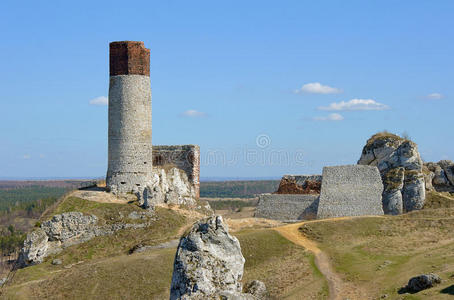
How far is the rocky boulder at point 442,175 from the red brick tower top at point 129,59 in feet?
86.1

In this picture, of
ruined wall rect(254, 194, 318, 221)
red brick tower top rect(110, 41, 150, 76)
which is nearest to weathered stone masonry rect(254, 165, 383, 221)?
ruined wall rect(254, 194, 318, 221)

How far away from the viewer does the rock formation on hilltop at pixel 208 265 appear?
23.7 meters

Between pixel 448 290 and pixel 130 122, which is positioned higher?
pixel 130 122

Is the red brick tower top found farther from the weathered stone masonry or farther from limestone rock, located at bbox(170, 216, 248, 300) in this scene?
limestone rock, located at bbox(170, 216, 248, 300)

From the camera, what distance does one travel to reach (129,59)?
52656 mm

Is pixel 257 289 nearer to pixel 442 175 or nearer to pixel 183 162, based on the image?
pixel 183 162

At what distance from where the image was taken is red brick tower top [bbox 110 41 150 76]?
5269 cm

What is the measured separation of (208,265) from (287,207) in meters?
30.1

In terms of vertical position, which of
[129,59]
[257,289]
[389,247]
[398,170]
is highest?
[129,59]

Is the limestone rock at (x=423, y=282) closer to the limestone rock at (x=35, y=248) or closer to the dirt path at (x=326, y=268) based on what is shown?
the dirt path at (x=326, y=268)

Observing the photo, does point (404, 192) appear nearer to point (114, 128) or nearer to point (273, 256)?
point (273, 256)

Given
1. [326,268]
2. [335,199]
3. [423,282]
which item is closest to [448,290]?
[423,282]

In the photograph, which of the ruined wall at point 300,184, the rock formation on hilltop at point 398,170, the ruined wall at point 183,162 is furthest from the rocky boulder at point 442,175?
the ruined wall at point 183,162

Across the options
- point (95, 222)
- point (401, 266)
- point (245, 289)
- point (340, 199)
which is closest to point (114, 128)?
point (95, 222)
